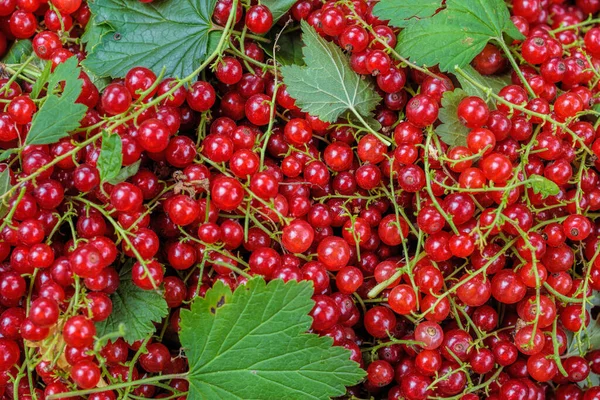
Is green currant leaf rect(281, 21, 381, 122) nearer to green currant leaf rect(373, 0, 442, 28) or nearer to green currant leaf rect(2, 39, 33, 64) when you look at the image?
green currant leaf rect(373, 0, 442, 28)

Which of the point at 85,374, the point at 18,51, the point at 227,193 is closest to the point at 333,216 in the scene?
the point at 227,193

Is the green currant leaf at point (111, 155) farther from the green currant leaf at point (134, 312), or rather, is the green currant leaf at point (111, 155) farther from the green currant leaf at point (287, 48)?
the green currant leaf at point (287, 48)

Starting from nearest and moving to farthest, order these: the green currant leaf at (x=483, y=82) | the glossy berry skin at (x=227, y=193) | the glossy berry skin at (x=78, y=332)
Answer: the glossy berry skin at (x=78, y=332)
the glossy berry skin at (x=227, y=193)
the green currant leaf at (x=483, y=82)

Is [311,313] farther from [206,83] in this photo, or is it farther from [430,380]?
[206,83]

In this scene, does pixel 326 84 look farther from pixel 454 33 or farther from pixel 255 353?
pixel 255 353

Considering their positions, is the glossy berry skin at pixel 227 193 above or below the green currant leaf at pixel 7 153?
below

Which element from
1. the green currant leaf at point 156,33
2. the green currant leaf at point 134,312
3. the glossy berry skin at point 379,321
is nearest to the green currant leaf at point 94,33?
the green currant leaf at point 156,33
